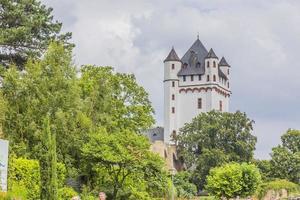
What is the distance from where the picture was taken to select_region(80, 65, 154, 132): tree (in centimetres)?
4088

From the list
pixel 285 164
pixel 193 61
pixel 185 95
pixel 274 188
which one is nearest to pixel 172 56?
pixel 193 61

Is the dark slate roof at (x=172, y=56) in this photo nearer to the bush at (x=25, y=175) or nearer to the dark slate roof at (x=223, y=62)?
the dark slate roof at (x=223, y=62)

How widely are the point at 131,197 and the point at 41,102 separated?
7.14m

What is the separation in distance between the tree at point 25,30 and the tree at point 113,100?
10.1 ft

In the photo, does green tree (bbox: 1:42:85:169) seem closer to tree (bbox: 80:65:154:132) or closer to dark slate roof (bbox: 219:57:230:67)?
tree (bbox: 80:65:154:132)

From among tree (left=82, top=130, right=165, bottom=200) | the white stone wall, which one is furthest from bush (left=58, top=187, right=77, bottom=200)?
the white stone wall

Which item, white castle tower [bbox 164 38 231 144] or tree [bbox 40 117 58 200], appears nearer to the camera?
tree [bbox 40 117 58 200]

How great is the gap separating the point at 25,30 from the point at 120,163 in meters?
10.2

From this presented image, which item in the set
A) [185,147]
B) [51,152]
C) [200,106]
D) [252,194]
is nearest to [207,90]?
[200,106]

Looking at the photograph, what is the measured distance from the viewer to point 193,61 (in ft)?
385

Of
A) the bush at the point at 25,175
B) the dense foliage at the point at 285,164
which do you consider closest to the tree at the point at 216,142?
the dense foliage at the point at 285,164

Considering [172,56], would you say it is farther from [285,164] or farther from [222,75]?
[285,164]

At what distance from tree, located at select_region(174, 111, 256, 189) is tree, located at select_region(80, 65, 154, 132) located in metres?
34.4

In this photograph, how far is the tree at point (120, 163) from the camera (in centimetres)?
3690
